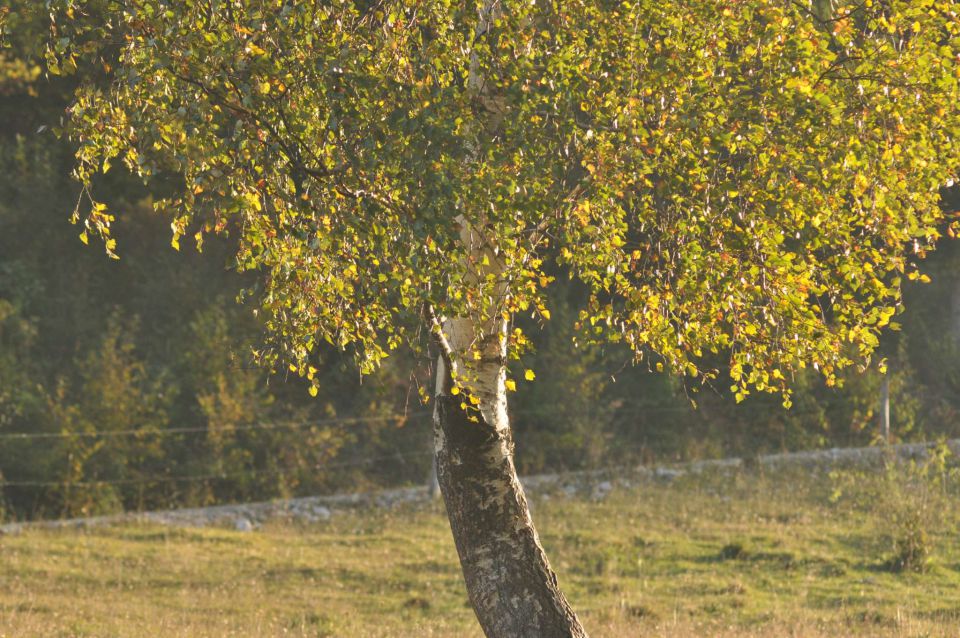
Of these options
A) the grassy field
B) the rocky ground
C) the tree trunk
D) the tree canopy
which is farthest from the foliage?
the grassy field

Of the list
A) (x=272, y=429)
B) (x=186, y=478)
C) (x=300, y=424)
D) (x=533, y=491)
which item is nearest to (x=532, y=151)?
(x=533, y=491)

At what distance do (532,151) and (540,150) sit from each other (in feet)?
1.12

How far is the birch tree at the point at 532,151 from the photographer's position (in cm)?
698

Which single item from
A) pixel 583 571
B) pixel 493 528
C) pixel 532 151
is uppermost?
pixel 532 151

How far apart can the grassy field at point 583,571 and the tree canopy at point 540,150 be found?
5881 millimetres

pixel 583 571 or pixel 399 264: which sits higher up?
pixel 399 264

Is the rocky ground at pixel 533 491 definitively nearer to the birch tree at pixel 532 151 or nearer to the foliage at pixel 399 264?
the foliage at pixel 399 264

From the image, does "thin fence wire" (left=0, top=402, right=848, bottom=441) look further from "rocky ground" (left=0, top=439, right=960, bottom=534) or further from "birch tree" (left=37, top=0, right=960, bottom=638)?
"birch tree" (left=37, top=0, right=960, bottom=638)

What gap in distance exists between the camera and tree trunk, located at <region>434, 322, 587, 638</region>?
9.23m

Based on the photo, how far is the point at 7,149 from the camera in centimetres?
3103

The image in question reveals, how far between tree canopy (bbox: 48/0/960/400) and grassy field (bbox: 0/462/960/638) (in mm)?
5881

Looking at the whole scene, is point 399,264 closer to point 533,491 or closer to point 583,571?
point 583,571

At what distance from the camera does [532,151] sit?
7.86 meters

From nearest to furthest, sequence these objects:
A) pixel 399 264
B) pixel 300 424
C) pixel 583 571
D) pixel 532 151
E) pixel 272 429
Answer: pixel 399 264 → pixel 532 151 → pixel 583 571 → pixel 300 424 → pixel 272 429
